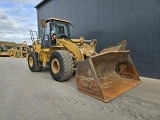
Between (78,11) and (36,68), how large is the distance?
4.81 metres

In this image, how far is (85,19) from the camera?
407 inches

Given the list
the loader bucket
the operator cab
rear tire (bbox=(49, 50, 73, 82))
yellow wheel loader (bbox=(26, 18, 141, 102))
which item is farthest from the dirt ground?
the operator cab

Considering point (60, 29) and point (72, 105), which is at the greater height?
point (60, 29)

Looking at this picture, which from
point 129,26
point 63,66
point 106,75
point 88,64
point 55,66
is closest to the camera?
point 88,64

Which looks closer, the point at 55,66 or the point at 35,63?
the point at 55,66

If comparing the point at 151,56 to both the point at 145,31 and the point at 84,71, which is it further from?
the point at 84,71

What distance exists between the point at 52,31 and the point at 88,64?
11.1ft

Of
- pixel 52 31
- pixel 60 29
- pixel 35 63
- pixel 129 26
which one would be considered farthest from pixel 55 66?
pixel 129 26

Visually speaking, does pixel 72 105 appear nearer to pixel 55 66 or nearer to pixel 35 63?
pixel 55 66

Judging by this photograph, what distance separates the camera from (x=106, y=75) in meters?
5.53

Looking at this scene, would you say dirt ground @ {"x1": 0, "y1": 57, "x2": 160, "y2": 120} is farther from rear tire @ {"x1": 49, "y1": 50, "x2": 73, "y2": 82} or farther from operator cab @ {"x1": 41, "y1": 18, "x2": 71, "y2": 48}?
operator cab @ {"x1": 41, "y1": 18, "x2": 71, "y2": 48}

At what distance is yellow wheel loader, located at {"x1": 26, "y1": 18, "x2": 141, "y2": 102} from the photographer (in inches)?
174

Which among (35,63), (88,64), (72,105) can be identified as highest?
(88,64)

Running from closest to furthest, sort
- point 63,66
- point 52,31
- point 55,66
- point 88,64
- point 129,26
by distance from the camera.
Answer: point 88,64 < point 63,66 < point 55,66 < point 52,31 < point 129,26
